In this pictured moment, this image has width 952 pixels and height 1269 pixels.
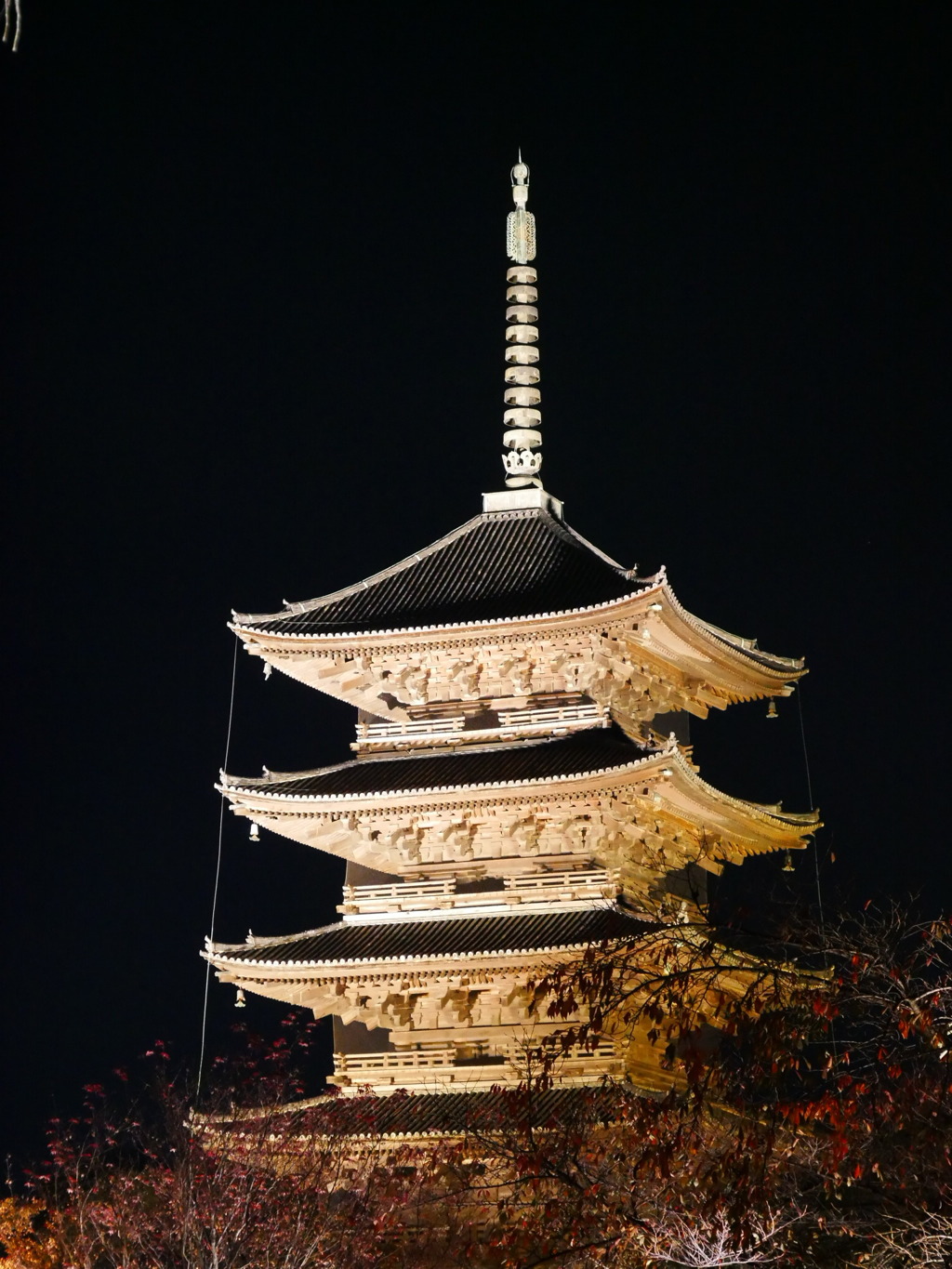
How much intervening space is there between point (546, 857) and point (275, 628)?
5.93m

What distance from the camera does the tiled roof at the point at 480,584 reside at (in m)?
31.8

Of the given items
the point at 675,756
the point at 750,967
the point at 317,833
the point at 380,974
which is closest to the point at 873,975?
the point at 750,967

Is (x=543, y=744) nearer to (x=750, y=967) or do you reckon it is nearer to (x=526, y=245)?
(x=526, y=245)

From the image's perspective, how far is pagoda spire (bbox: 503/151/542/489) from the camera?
35594mm

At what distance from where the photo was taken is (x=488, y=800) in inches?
1203

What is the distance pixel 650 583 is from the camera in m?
30.0

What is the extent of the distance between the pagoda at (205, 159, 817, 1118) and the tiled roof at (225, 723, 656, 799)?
0.15 ft

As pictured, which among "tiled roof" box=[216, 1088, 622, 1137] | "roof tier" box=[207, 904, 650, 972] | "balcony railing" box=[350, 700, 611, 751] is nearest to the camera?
"tiled roof" box=[216, 1088, 622, 1137]

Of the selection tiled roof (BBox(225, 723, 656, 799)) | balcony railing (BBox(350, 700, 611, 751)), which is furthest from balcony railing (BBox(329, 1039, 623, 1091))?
balcony railing (BBox(350, 700, 611, 751))

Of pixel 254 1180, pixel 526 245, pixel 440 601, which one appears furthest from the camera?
pixel 526 245

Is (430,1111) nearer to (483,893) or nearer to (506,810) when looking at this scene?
(483,893)

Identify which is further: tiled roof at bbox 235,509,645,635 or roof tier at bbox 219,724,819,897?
tiled roof at bbox 235,509,645,635

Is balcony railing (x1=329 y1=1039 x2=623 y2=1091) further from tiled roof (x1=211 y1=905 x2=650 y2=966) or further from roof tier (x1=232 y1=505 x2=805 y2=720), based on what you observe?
roof tier (x1=232 y1=505 x2=805 y2=720)

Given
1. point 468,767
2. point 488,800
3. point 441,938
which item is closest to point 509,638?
point 468,767
